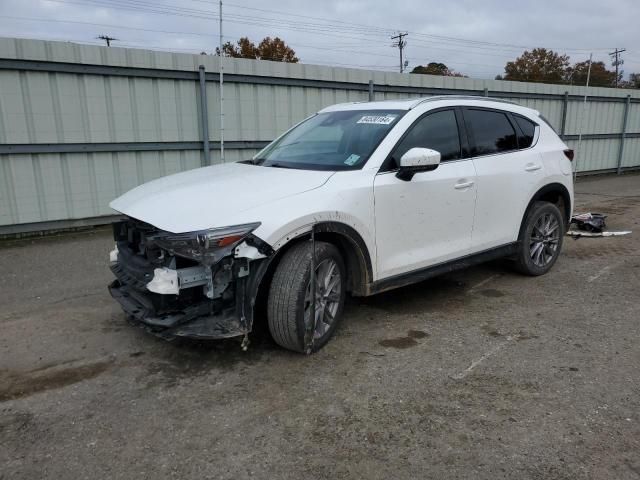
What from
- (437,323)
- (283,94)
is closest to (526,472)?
(437,323)

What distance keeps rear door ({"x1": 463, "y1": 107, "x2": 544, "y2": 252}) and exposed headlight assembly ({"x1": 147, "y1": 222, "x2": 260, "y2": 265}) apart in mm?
2437

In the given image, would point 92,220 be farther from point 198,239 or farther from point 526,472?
point 526,472

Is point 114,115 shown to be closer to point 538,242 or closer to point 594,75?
point 538,242

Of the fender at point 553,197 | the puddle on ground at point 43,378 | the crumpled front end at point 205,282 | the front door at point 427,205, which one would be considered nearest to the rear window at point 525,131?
the fender at point 553,197

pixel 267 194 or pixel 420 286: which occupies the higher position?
pixel 267 194

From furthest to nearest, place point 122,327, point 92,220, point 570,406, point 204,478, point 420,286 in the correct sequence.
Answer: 1. point 92,220
2. point 420,286
3. point 122,327
4. point 570,406
5. point 204,478

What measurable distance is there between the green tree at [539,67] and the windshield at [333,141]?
5711 centimetres

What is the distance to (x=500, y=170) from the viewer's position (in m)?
Answer: 4.87

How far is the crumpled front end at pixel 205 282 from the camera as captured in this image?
314cm

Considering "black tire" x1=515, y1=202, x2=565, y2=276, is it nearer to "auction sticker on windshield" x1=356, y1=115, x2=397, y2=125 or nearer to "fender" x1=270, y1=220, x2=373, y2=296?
"auction sticker on windshield" x1=356, y1=115, x2=397, y2=125

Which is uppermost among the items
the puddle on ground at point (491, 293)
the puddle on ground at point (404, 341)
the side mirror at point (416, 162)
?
the side mirror at point (416, 162)

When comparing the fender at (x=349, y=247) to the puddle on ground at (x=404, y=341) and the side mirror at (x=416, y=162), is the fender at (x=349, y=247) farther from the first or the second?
the side mirror at (x=416, y=162)

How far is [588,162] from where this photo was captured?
15594 mm

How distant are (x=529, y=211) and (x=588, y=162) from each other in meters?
12.0
